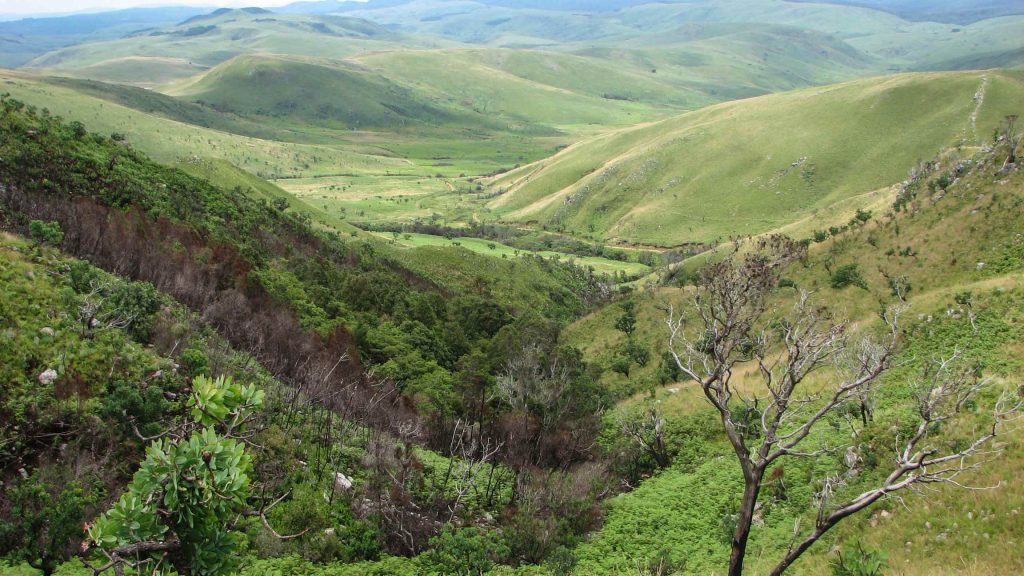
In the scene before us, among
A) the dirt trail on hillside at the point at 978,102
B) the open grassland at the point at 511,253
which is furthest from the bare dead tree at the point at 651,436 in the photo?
the dirt trail on hillside at the point at 978,102

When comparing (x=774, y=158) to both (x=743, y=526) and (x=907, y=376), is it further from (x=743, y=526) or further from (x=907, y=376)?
(x=743, y=526)

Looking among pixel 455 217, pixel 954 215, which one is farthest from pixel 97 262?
pixel 455 217

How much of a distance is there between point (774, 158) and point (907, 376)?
109 metres

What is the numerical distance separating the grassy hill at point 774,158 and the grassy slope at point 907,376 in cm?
6128

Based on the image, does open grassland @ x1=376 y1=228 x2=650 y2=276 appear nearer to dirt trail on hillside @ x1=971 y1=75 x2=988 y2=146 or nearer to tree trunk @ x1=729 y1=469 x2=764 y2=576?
dirt trail on hillside @ x1=971 y1=75 x2=988 y2=146

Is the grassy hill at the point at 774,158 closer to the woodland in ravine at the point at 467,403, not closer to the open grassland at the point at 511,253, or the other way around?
the open grassland at the point at 511,253

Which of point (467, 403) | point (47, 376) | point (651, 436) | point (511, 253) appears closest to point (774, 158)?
point (511, 253)

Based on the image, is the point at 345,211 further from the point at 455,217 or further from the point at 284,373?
the point at 284,373

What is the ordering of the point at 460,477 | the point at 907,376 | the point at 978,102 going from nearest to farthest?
1. the point at 460,477
2. the point at 907,376
3. the point at 978,102

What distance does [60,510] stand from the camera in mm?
10688

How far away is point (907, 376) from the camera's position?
21.1 meters

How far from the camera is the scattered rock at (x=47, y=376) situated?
13.5 meters

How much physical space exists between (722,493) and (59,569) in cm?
1569

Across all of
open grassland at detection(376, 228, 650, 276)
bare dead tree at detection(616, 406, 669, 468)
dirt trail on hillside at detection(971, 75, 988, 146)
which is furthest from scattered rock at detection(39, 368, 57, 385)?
dirt trail on hillside at detection(971, 75, 988, 146)
